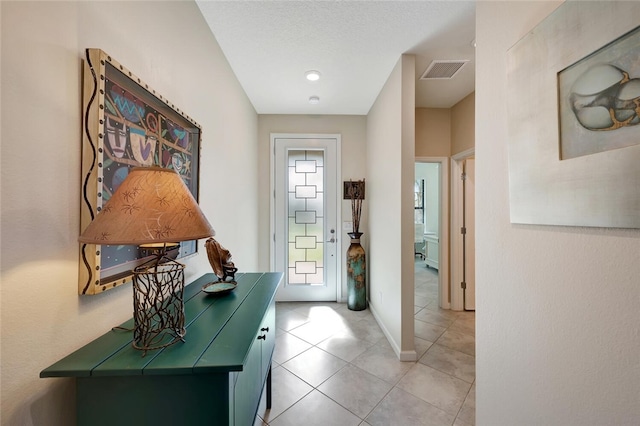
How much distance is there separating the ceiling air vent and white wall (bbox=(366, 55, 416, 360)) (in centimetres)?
32

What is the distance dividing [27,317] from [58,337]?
12 cm

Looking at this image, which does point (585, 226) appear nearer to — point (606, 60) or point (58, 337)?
point (606, 60)

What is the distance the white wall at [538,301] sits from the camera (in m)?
0.69

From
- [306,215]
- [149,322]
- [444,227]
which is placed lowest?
[149,322]

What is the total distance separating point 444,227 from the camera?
3.21 meters

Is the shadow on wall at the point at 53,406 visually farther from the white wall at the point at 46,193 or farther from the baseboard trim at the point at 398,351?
the baseboard trim at the point at 398,351

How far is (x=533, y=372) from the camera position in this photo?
0.94m

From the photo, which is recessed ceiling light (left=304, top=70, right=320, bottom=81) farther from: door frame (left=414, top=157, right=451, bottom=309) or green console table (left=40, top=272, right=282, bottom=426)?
green console table (left=40, top=272, right=282, bottom=426)

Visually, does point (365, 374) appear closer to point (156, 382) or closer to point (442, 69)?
point (156, 382)

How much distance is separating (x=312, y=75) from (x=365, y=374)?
2772 millimetres

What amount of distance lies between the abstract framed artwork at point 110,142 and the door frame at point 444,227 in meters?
2.98

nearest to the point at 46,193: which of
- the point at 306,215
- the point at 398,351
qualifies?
the point at 398,351

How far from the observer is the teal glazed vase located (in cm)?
313

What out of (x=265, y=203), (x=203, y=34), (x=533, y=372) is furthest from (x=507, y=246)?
(x=265, y=203)
